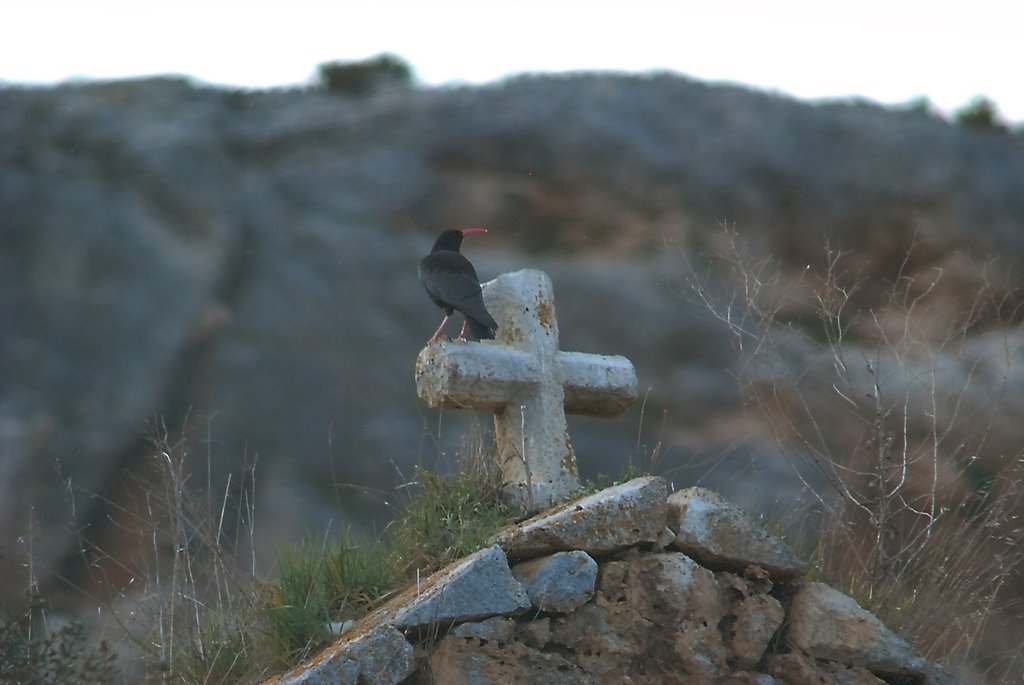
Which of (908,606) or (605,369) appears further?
(605,369)

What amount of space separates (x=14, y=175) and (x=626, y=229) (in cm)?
862

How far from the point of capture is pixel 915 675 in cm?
457

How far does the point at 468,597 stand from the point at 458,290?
53.6 inches

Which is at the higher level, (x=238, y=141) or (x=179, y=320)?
(x=238, y=141)

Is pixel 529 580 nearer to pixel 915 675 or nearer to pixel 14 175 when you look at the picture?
pixel 915 675

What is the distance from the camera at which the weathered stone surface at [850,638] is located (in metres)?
4.51

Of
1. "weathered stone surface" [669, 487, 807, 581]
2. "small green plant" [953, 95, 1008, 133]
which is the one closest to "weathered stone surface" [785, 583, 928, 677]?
"weathered stone surface" [669, 487, 807, 581]

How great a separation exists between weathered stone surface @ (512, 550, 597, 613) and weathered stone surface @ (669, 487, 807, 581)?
0.38 m

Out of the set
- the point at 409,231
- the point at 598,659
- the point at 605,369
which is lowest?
the point at 409,231

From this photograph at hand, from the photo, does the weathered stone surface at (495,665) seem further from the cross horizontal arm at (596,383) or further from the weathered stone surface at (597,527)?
the cross horizontal arm at (596,383)

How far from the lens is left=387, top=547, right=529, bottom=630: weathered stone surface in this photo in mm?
4203

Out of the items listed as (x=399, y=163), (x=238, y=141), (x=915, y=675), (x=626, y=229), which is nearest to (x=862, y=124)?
(x=626, y=229)

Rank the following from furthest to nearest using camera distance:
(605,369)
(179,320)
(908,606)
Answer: (179,320), (605,369), (908,606)

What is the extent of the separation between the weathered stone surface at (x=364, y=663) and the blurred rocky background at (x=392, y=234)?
12.9 metres
